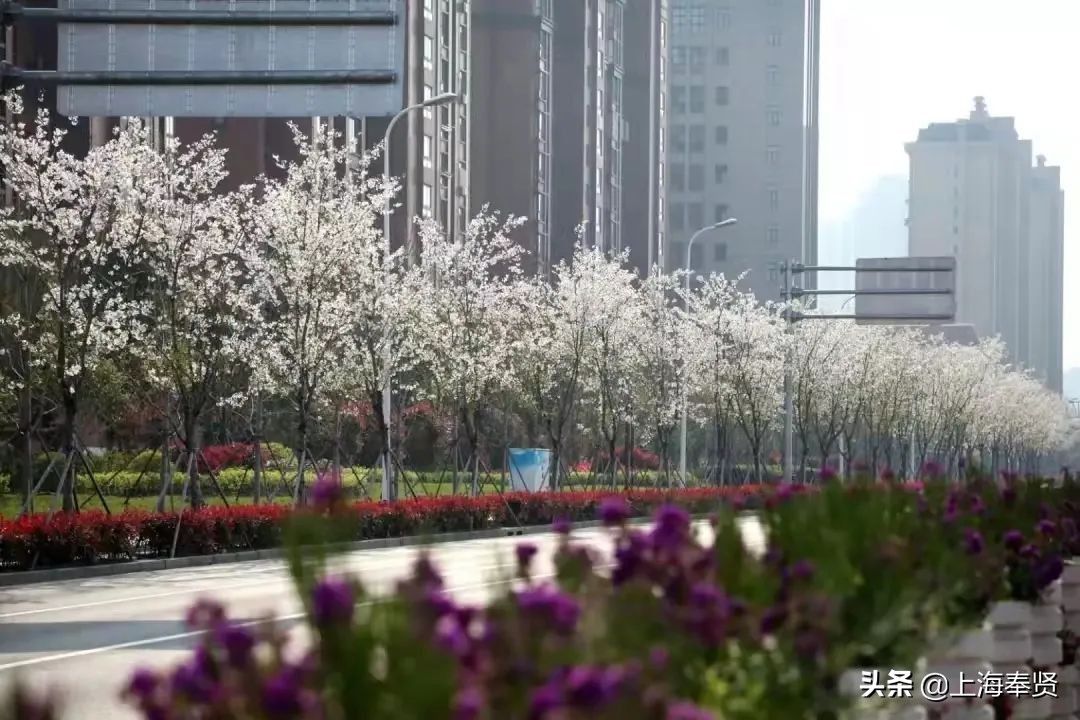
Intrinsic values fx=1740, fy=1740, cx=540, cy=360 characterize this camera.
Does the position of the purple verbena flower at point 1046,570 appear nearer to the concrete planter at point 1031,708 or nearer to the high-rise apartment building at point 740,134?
the concrete planter at point 1031,708

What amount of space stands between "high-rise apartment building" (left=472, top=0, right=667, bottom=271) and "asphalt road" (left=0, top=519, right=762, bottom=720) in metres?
55.7

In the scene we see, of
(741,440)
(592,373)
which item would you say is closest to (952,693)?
(592,373)

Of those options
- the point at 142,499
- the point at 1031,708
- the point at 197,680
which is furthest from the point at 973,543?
the point at 142,499

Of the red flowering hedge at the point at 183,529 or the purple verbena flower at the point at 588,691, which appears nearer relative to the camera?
the purple verbena flower at the point at 588,691

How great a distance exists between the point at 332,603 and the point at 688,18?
145m

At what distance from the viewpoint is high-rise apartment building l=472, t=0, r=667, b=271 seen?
80.5 meters

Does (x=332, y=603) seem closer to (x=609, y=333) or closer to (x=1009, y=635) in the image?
(x=1009, y=635)

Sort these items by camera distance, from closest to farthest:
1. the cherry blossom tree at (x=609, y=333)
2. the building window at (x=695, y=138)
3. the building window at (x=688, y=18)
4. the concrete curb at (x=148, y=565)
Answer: the concrete curb at (x=148, y=565), the cherry blossom tree at (x=609, y=333), the building window at (x=695, y=138), the building window at (x=688, y=18)

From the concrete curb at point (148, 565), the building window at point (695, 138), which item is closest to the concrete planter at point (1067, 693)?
the concrete curb at point (148, 565)

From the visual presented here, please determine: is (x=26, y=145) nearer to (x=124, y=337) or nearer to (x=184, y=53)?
(x=124, y=337)

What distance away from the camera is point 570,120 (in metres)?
86.6

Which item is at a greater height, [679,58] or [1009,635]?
[679,58]

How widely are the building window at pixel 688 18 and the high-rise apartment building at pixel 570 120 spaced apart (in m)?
39.3

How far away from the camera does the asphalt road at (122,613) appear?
1147 centimetres
